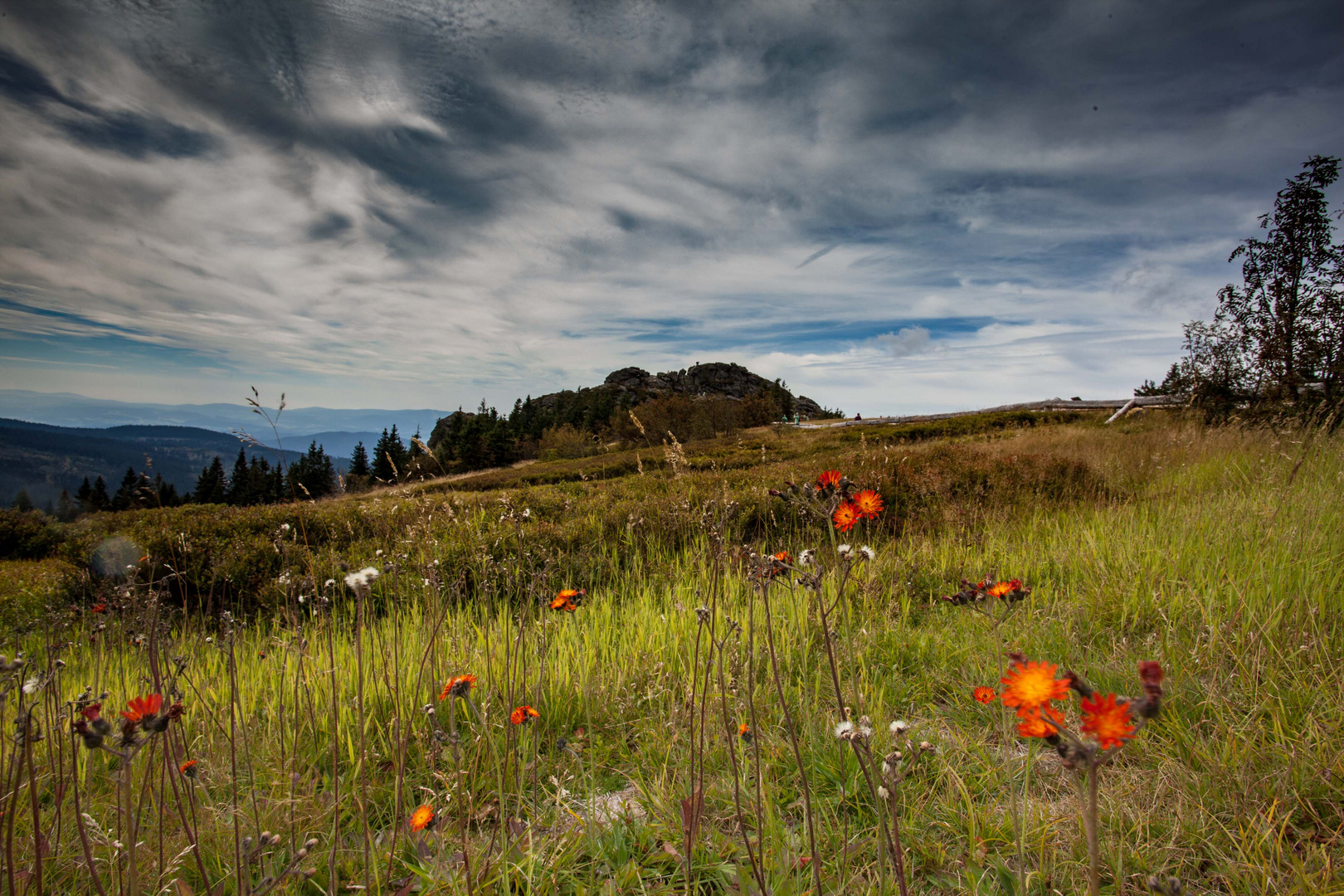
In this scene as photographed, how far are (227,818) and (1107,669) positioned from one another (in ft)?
13.1

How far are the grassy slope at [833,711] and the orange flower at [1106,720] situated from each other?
41cm

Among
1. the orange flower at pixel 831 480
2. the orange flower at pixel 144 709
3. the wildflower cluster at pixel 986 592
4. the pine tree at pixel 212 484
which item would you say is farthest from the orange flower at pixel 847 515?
the pine tree at pixel 212 484

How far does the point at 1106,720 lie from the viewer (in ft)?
3.19

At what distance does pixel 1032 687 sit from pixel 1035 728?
3.7 inches

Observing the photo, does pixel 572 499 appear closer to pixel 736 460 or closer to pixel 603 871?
pixel 736 460

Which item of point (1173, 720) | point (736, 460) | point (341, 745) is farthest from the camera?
point (736, 460)

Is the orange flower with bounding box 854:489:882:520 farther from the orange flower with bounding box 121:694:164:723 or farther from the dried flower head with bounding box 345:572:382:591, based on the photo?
the orange flower with bounding box 121:694:164:723

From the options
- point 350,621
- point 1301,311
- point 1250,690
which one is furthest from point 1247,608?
point 1301,311

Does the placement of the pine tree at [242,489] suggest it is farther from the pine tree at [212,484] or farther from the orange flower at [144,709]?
the orange flower at [144,709]

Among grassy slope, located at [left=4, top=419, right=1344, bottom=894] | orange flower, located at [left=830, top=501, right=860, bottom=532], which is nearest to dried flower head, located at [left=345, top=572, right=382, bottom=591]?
grassy slope, located at [left=4, top=419, right=1344, bottom=894]

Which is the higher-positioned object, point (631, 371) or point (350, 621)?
point (631, 371)

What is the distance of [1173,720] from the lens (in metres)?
2.38

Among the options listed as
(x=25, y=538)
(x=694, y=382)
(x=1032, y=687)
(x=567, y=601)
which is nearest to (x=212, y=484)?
(x=25, y=538)

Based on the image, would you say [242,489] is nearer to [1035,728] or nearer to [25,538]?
[25,538]
